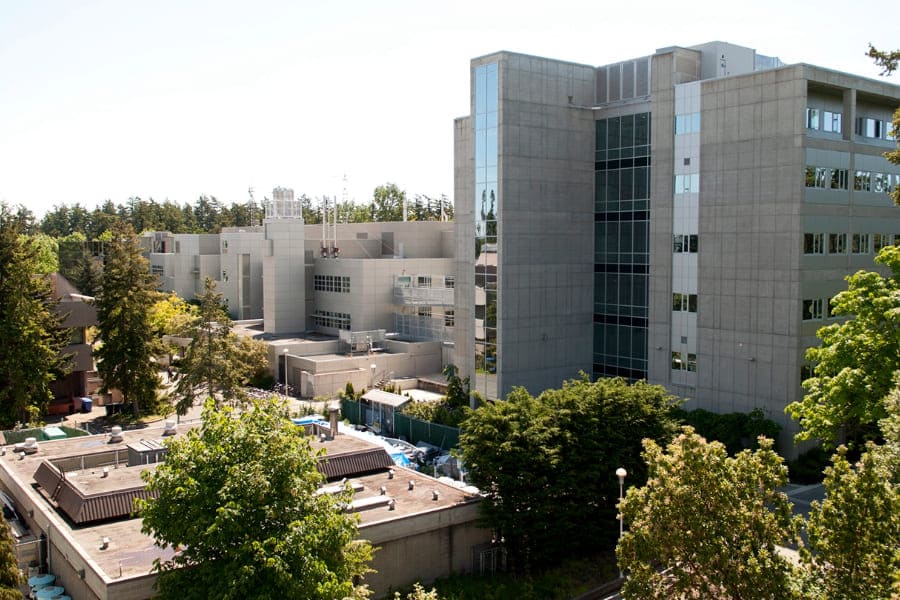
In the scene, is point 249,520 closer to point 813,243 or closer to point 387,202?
point 813,243

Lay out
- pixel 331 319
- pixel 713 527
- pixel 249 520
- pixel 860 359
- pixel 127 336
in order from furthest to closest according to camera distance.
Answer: pixel 331 319, pixel 127 336, pixel 860 359, pixel 249 520, pixel 713 527

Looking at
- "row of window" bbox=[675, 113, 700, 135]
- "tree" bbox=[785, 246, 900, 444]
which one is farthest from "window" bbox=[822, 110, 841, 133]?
A: "tree" bbox=[785, 246, 900, 444]

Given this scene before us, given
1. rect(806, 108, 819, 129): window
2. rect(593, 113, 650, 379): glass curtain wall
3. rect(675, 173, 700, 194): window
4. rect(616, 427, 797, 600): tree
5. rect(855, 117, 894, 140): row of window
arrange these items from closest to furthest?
1. rect(616, 427, 797, 600): tree
2. rect(806, 108, 819, 129): window
3. rect(675, 173, 700, 194): window
4. rect(855, 117, 894, 140): row of window
5. rect(593, 113, 650, 379): glass curtain wall

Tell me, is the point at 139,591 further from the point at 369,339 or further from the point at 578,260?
the point at 369,339

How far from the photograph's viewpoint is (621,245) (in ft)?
149

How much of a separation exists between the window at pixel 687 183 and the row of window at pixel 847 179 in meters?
5.14

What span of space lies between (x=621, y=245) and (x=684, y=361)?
7521mm

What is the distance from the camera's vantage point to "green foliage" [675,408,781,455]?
3681 cm

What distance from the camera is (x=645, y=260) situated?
4412cm

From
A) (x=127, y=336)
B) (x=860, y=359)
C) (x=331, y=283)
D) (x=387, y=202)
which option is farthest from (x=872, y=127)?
(x=387, y=202)

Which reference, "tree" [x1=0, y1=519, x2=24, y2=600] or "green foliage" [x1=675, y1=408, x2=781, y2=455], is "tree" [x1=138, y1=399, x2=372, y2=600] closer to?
"tree" [x1=0, y1=519, x2=24, y2=600]

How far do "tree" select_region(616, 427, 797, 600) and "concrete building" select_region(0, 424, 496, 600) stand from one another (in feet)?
26.7

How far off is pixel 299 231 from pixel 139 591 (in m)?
47.1

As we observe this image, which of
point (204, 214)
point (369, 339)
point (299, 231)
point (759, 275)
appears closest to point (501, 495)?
point (759, 275)
